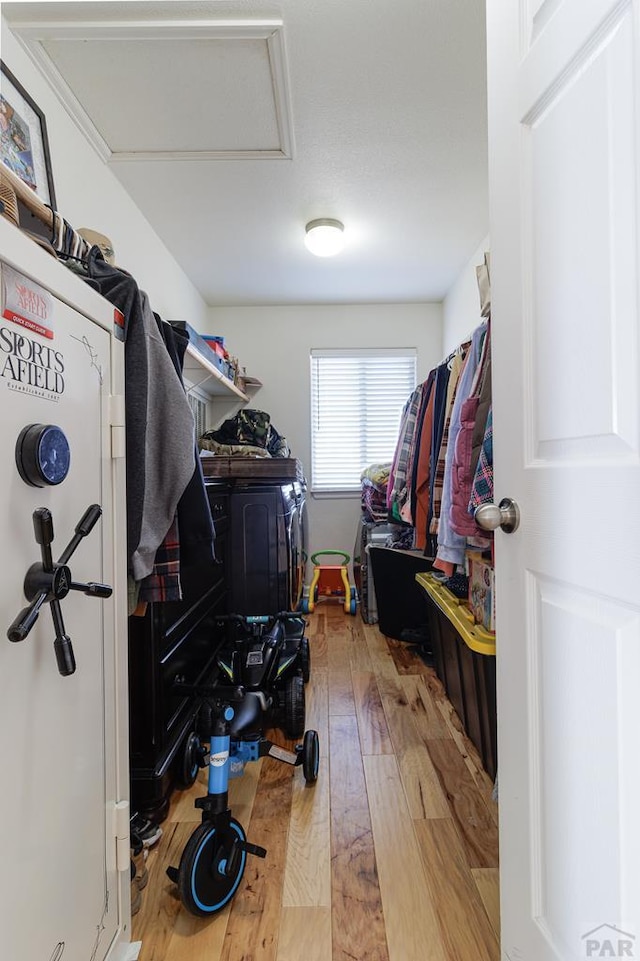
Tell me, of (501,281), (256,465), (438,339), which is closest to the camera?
(501,281)

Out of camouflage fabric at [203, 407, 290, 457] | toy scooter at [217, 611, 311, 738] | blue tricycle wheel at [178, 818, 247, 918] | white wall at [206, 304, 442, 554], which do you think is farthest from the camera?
white wall at [206, 304, 442, 554]

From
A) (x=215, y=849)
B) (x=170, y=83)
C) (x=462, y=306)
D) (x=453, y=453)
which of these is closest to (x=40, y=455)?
(x=215, y=849)

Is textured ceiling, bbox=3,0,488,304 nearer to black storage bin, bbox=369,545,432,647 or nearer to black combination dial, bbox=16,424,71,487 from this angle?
black combination dial, bbox=16,424,71,487

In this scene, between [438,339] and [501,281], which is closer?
[501,281]

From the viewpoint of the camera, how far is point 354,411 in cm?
373

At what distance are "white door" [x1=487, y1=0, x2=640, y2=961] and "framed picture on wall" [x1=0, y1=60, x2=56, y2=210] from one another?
4.06ft

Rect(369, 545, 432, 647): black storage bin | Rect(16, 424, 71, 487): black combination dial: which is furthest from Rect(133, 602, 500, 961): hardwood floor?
Rect(16, 424, 71, 487): black combination dial

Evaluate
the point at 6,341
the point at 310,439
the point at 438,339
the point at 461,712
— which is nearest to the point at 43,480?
the point at 6,341

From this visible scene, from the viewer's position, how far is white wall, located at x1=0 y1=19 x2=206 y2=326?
1.40m

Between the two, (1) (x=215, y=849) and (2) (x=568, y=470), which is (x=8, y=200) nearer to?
(2) (x=568, y=470)

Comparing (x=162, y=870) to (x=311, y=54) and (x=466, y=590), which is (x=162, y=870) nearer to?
(x=466, y=590)

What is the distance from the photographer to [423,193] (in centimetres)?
219

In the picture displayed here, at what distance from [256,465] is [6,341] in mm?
1794

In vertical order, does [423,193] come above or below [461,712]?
above
